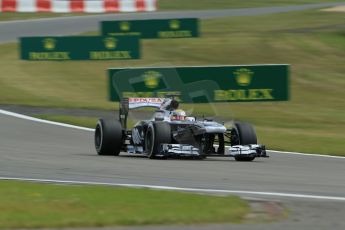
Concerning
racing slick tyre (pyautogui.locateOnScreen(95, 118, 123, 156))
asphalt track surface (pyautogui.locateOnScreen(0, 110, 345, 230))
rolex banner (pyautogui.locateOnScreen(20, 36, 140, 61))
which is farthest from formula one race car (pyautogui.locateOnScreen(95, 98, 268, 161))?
rolex banner (pyautogui.locateOnScreen(20, 36, 140, 61))

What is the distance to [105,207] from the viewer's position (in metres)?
9.62

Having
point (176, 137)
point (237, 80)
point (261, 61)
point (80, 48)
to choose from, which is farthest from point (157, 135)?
point (261, 61)

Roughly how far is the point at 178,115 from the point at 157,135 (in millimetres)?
664

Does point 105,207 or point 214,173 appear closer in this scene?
point 105,207

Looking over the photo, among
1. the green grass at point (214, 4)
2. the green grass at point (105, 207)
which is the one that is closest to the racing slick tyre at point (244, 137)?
the green grass at point (105, 207)

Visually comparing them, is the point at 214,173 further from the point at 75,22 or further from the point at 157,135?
the point at 75,22

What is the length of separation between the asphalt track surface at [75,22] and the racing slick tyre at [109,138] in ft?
82.1

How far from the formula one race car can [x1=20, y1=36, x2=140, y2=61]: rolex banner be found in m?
16.0

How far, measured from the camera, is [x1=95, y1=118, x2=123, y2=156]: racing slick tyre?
1568 centimetres

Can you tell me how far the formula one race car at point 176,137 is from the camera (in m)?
14.8

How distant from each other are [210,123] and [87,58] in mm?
17959

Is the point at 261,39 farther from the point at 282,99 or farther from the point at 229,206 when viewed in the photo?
the point at 229,206

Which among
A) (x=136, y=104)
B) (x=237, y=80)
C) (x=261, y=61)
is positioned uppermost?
(x=261, y=61)

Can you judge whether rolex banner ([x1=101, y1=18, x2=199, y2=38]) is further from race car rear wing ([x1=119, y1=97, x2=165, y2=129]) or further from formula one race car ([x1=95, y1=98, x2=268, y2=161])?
formula one race car ([x1=95, y1=98, x2=268, y2=161])
